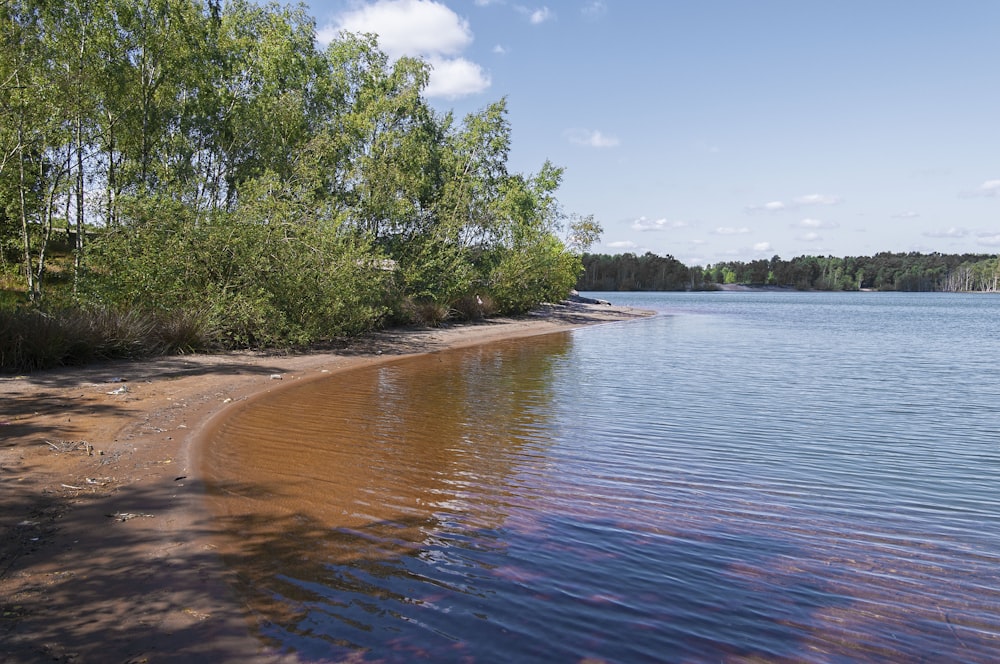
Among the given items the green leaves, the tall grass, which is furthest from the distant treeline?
the tall grass

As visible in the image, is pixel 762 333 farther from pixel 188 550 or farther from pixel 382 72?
pixel 188 550

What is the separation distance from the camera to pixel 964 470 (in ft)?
26.0

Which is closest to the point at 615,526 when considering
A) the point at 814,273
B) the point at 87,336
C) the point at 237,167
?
the point at 87,336

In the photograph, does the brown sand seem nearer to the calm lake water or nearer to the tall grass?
the calm lake water

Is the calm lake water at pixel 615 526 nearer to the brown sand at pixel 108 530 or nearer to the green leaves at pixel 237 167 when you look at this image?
the brown sand at pixel 108 530

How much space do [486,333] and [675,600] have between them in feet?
80.3

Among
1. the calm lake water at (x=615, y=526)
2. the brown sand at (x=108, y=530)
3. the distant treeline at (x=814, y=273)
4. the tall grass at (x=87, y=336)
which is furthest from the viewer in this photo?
the distant treeline at (x=814, y=273)

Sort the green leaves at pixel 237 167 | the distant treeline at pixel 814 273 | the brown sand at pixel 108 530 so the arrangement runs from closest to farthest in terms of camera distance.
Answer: the brown sand at pixel 108 530
the green leaves at pixel 237 167
the distant treeline at pixel 814 273

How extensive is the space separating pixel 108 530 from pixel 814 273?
176877 mm

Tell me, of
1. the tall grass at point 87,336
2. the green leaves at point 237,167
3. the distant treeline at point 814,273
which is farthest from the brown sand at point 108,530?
the distant treeline at point 814,273

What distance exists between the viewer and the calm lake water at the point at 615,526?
411 cm

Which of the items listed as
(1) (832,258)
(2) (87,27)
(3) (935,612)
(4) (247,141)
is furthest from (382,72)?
(1) (832,258)

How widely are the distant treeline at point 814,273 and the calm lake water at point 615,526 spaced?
417 feet

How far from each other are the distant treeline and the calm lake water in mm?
127234
